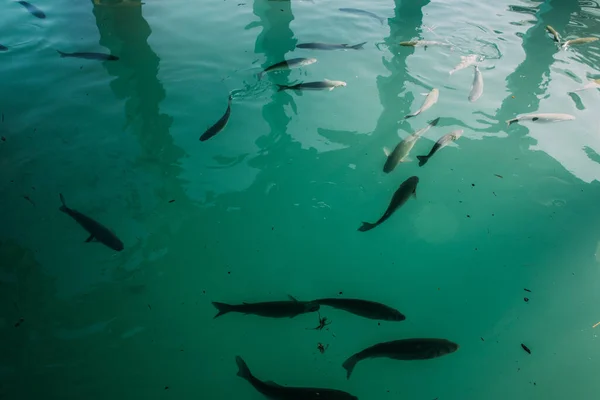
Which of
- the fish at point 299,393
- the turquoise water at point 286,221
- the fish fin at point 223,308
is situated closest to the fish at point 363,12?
the turquoise water at point 286,221

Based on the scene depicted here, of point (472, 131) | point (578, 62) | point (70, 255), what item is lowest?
point (70, 255)

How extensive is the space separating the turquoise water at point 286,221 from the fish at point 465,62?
0.18 meters

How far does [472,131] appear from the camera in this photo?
4.58 m

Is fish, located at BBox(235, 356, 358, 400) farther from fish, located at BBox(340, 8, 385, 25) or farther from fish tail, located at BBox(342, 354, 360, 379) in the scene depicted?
fish, located at BBox(340, 8, 385, 25)

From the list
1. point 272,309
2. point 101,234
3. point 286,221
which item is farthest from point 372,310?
point 101,234

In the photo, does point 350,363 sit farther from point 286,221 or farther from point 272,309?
point 286,221

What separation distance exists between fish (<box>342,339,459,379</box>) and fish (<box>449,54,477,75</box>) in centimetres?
426

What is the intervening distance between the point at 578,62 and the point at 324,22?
4376mm

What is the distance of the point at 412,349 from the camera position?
2.42 meters

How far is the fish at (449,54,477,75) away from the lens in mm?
5371

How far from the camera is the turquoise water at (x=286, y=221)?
271 centimetres

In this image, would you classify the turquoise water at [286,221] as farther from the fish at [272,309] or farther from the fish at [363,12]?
the fish at [363,12]

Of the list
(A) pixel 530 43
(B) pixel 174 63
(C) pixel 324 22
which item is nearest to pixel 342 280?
(B) pixel 174 63

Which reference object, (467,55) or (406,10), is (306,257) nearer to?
(467,55)
